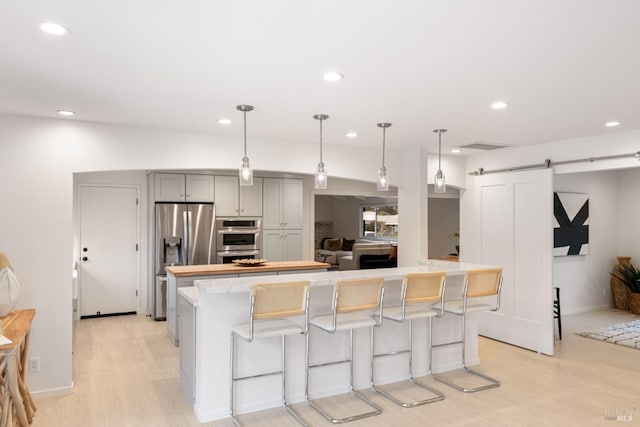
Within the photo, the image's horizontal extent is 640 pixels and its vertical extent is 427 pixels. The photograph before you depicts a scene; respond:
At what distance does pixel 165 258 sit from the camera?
6359mm

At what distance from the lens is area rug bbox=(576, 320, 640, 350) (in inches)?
211

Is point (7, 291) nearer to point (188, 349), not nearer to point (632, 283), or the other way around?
point (188, 349)

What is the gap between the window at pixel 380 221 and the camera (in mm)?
12078

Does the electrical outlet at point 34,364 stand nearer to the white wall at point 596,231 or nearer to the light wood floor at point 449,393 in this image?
the light wood floor at point 449,393

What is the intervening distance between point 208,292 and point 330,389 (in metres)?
1.42

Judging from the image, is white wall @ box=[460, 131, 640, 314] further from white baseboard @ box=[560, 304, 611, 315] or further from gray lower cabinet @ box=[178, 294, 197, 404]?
gray lower cabinet @ box=[178, 294, 197, 404]

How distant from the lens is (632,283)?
697 cm

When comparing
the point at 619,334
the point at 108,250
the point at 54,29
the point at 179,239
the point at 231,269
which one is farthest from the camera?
the point at 108,250

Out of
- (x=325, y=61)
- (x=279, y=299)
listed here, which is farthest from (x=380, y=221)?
(x=325, y=61)

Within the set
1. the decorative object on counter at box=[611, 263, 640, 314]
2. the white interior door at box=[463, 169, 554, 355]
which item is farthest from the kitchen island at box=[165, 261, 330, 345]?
the decorative object on counter at box=[611, 263, 640, 314]

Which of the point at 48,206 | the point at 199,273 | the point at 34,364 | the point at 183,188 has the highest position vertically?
the point at 183,188

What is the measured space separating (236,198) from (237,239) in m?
0.63

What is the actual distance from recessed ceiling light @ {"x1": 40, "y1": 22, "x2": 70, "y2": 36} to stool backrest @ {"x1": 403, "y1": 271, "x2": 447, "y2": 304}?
9.20 feet

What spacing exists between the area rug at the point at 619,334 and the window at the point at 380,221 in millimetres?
6261
